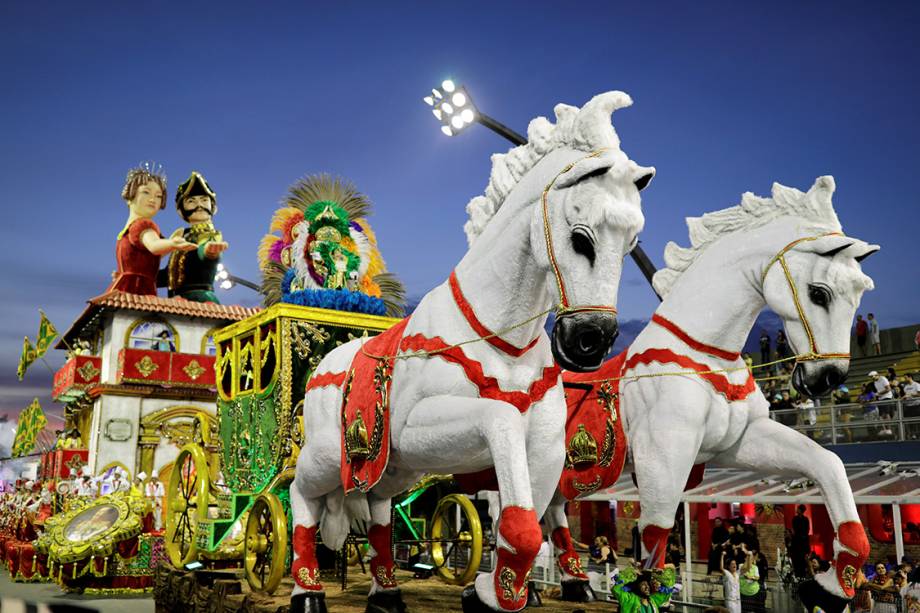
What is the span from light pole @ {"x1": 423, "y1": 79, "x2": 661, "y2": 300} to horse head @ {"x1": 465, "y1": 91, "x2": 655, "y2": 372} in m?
6.55

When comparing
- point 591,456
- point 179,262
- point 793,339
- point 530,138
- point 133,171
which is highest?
point 133,171

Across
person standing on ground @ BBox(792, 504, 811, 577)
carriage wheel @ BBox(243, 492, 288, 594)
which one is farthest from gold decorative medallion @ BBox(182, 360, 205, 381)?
carriage wheel @ BBox(243, 492, 288, 594)

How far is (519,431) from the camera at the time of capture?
300cm

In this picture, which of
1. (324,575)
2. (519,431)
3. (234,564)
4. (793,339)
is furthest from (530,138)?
(234,564)

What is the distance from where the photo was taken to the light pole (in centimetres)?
989

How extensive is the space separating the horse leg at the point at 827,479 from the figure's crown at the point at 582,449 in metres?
0.83

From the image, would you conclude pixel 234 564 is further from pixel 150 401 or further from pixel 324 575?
pixel 150 401

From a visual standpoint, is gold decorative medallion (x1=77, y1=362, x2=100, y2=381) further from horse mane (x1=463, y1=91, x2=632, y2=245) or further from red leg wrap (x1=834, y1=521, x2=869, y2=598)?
red leg wrap (x1=834, y1=521, x2=869, y2=598)

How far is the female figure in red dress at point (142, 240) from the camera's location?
886 inches

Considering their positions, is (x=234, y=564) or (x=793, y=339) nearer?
(x=793, y=339)

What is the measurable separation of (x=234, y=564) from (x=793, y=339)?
14.9ft

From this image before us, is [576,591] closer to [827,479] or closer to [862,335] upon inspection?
[827,479]

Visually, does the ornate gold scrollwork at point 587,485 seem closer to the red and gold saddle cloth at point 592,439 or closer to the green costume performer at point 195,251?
the red and gold saddle cloth at point 592,439

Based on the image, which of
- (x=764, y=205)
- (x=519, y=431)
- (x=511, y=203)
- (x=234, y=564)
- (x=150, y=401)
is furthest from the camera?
(x=150, y=401)
